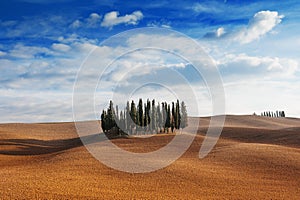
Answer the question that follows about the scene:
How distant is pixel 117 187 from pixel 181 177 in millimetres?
7508

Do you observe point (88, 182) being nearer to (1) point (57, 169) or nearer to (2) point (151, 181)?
(2) point (151, 181)

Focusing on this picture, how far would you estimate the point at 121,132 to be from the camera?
262 ft

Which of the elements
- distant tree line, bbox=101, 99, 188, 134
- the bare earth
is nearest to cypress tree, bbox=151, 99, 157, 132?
distant tree line, bbox=101, 99, 188, 134

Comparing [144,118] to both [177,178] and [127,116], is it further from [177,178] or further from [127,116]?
[177,178]

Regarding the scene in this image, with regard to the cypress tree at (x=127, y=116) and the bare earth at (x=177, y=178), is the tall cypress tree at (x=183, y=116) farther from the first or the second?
the bare earth at (x=177, y=178)

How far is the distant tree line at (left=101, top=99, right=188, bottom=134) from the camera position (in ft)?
262

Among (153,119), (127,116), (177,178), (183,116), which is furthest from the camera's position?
(183,116)

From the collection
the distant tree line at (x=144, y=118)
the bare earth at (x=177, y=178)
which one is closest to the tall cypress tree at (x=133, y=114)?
the distant tree line at (x=144, y=118)

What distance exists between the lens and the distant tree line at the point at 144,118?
79.9 metres

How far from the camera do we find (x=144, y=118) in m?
80.6

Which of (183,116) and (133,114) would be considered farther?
(183,116)

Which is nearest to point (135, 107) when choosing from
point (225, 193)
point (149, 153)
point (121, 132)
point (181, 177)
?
point (121, 132)

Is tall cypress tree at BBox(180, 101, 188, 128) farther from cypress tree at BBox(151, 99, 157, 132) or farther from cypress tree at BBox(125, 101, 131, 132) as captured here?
cypress tree at BBox(125, 101, 131, 132)

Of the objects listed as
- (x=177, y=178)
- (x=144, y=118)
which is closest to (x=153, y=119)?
(x=144, y=118)
